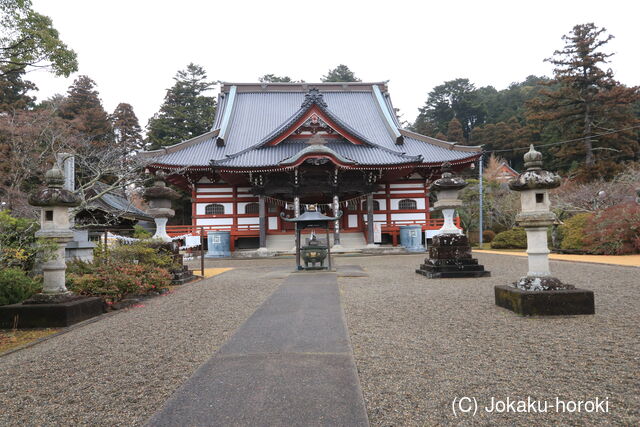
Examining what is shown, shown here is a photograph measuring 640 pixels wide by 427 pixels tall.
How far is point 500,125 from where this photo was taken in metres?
43.5

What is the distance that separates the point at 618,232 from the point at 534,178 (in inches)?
421

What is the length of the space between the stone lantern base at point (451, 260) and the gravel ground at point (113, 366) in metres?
4.65

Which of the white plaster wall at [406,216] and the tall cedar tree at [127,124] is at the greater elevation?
the tall cedar tree at [127,124]

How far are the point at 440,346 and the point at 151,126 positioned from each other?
32.5m

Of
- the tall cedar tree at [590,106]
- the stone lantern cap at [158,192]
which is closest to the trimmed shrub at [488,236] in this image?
the tall cedar tree at [590,106]

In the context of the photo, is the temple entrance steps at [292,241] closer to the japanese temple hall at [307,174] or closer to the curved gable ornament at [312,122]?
the japanese temple hall at [307,174]

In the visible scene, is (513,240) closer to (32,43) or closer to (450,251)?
(450,251)

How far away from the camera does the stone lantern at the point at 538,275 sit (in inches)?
169

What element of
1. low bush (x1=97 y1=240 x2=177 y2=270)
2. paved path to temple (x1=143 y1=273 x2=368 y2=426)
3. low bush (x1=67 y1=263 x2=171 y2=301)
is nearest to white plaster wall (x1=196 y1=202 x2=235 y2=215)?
low bush (x1=97 y1=240 x2=177 y2=270)

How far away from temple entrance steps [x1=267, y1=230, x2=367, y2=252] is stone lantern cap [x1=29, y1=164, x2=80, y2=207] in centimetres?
1267

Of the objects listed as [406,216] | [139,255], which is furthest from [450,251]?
[406,216]

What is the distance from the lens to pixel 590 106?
22.7 metres

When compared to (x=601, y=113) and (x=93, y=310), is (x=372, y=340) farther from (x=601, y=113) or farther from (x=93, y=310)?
(x=601, y=113)

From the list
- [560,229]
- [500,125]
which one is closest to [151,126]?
[560,229]
